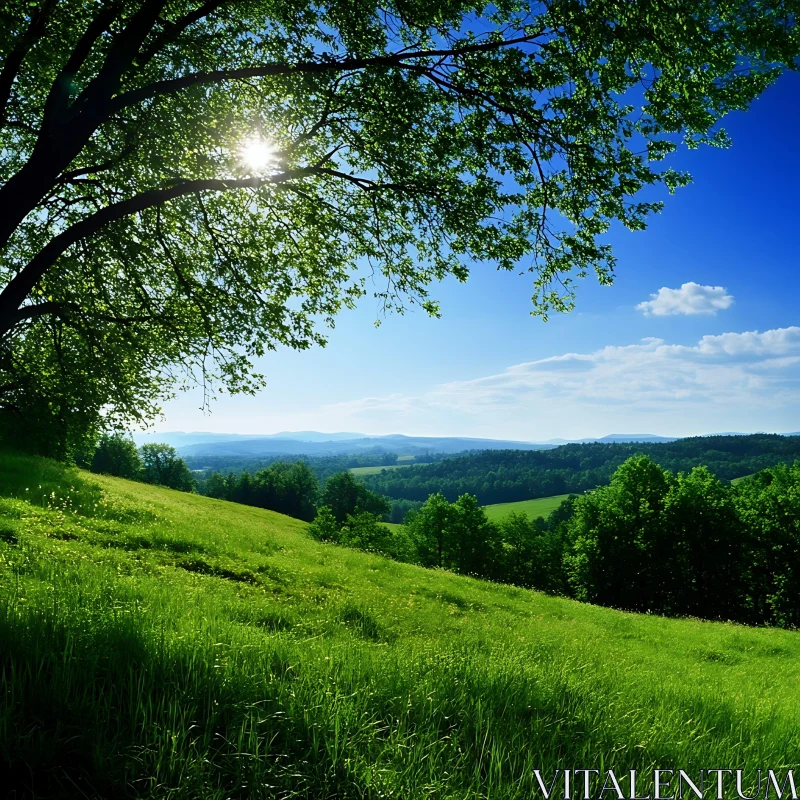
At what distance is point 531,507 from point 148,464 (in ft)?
305

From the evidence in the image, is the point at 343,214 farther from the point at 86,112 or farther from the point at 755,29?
the point at 755,29

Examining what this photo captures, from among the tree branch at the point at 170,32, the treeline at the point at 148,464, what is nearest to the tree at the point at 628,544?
the tree branch at the point at 170,32

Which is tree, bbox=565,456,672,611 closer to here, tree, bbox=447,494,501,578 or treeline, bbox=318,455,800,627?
treeline, bbox=318,455,800,627

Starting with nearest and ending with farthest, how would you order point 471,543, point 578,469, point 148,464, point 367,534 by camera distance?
point 471,543
point 367,534
point 148,464
point 578,469

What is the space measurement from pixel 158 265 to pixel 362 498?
257ft

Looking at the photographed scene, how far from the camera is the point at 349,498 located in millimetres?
86812

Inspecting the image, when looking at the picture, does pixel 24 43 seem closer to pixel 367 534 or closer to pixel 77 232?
pixel 77 232

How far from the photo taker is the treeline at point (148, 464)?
8312cm

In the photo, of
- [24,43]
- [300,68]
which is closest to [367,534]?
[300,68]

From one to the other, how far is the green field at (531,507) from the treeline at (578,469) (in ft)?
23.5

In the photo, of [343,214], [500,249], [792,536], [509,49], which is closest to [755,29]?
[509,49]

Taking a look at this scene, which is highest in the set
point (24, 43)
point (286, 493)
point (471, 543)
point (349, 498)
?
point (24, 43)

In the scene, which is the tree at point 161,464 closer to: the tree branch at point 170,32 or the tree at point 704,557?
the tree at point 704,557

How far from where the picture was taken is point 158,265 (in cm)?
1081
